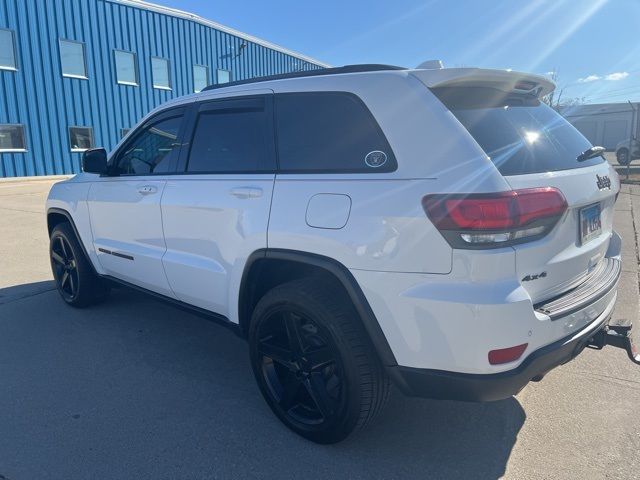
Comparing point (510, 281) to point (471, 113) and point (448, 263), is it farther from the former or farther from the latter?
point (471, 113)

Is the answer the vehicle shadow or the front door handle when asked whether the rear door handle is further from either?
the vehicle shadow

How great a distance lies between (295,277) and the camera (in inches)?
110

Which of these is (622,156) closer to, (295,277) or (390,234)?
(295,277)

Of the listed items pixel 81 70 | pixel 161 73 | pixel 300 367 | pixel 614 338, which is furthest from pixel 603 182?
pixel 161 73

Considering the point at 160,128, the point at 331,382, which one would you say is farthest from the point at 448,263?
the point at 160,128

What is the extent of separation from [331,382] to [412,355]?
662 mm

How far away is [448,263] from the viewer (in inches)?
77.4

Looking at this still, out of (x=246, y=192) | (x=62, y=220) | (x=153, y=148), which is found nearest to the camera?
(x=246, y=192)

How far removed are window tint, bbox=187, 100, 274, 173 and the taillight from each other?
1.13 metres

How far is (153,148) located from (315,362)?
85.6 inches

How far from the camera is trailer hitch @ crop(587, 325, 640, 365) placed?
2553mm

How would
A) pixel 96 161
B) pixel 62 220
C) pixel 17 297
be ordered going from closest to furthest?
pixel 96 161, pixel 62 220, pixel 17 297

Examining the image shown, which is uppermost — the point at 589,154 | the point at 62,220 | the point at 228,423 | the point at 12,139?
the point at 12,139

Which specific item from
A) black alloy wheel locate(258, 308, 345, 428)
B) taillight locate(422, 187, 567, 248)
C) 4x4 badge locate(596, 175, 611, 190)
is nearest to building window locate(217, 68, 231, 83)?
black alloy wheel locate(258, 308, 345, 428)
